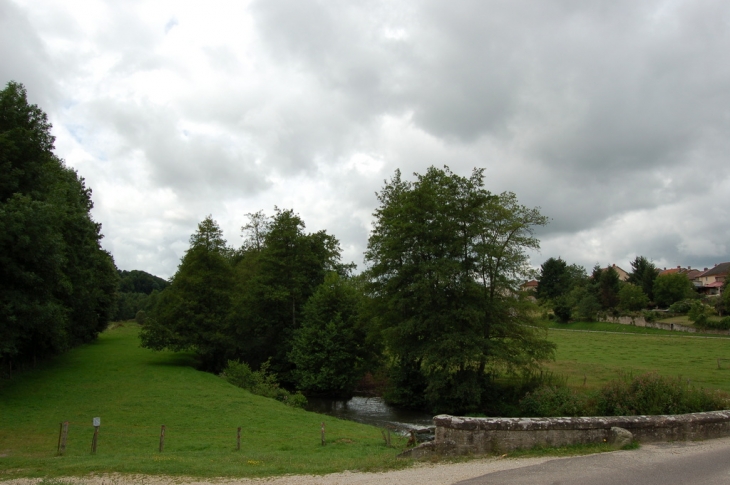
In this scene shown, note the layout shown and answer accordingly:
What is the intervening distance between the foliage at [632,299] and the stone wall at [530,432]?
81011 millimetres

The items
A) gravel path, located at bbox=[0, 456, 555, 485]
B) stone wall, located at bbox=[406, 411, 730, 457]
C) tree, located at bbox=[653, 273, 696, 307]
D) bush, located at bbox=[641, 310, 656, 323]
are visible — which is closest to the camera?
gravel path, located at bbox=[0, 456, 555, 485]

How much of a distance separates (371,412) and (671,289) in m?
81.0

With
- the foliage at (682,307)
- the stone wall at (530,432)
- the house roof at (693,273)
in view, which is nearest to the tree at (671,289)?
the foliage at (682,307)

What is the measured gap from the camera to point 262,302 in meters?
44.3

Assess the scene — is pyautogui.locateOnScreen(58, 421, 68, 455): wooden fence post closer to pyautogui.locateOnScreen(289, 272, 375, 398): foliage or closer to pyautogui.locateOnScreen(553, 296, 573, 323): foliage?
pyautogui.locateOnScreen(289, 272, 375, 398): foliage

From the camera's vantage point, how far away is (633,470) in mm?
9383

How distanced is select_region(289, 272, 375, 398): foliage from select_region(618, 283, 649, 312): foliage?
6341 centimetres

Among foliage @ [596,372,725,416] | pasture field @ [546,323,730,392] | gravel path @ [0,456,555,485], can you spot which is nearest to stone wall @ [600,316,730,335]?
pasture field @ [546,323,730,392]

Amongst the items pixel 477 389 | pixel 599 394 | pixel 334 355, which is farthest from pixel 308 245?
pixel 599 394

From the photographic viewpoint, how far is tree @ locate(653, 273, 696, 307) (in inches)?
3469

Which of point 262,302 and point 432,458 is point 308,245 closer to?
point 262,302

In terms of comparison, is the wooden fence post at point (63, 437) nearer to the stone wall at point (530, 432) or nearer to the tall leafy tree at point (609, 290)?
the stone wall at point (530, 432)

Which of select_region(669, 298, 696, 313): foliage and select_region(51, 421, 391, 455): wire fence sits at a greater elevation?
select_region(669, 298, 696, 313): foliage

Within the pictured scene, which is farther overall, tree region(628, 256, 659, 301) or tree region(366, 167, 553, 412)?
tree region(628, 256, 659, 301)
